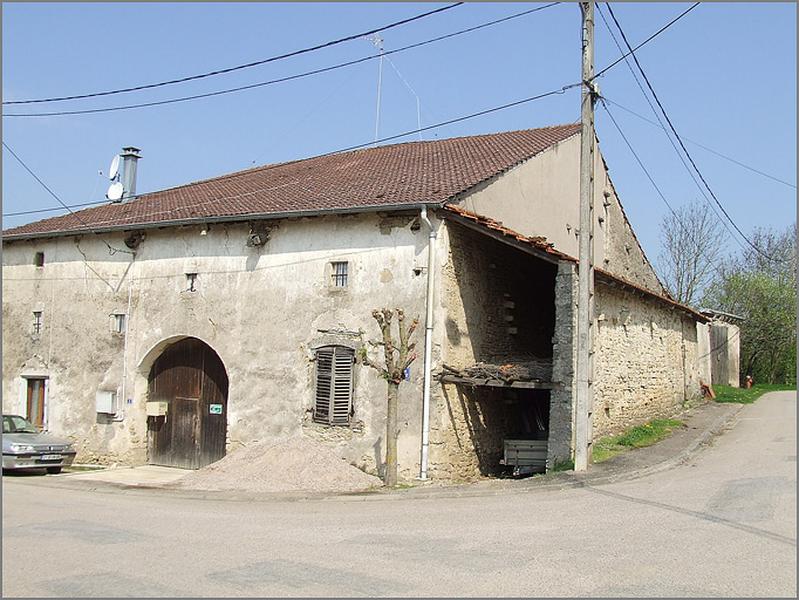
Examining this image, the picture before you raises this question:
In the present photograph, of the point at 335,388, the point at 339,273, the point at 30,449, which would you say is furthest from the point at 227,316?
the point at 30,449

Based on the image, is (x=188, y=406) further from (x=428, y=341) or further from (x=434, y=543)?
(x=434, y=543)

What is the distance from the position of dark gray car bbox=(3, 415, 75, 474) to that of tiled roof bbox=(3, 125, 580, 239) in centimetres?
486

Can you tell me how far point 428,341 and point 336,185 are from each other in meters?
5.21

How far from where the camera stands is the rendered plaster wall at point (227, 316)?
1499cm

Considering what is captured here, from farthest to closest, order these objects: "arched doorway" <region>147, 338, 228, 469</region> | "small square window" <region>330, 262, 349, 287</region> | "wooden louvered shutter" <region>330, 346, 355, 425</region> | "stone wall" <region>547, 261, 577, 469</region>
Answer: "arched doorway" <region>147, 338, 228, 469</region>
"small square window" <region>330, 262, 349, 287</region>
"wooden louvered shutter" <region>330, 346, 355, 425</region>
"stone wall" <region>547, 261, 577, 469</region>

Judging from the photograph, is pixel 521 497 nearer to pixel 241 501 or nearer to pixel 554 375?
pixel 554 375

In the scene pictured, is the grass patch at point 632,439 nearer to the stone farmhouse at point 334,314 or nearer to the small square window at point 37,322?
the stone farmhouse at point 334,314

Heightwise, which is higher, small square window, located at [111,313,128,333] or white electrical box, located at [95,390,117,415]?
small square window, located at [111,313,128,333]

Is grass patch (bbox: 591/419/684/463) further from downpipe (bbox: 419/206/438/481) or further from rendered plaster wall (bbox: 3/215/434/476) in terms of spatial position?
rendered plaster wall (bbox: 3/215/434/476)

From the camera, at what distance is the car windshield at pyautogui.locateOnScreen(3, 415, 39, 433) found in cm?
1709

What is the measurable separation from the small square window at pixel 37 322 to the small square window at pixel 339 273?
360 inches

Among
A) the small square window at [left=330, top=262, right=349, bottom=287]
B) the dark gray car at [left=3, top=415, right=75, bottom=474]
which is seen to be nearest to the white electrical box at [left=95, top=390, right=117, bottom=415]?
the dark gray car at [left=3, top=415, right=75, bottom=474]

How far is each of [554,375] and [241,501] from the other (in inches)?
227

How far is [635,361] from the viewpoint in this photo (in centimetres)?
1869
